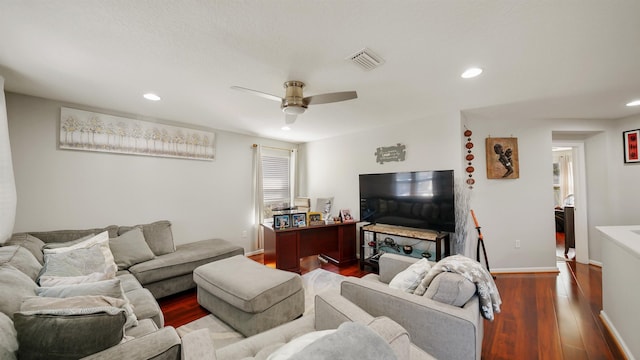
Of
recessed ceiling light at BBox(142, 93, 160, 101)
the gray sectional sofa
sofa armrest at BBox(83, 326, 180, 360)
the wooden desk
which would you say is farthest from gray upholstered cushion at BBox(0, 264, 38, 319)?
the wooden desk

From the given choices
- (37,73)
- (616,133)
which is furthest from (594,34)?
(37,73)

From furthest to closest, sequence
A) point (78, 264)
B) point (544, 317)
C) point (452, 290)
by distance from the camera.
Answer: point (544, 317) → point (78, 264) → point (452, 290)

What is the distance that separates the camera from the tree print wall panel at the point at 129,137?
2840 millimetres

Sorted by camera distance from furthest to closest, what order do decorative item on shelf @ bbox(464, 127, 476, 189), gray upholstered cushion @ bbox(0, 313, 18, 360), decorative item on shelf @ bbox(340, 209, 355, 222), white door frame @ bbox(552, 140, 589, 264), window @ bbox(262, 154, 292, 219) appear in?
window @ bbox(262, 154, 292, 219) < decorative item on shelf @ bbox(340, 209, 355, 222) < white door frame @ bbox(552, 140, 589, 264) < decorative item on shelf @ bbox(464, 127, 476, 189) < gray upholstered cushion @ bbox(0, 313, 18, 360)

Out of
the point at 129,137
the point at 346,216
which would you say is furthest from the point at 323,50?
the point at 129,137

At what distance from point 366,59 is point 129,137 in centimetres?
332

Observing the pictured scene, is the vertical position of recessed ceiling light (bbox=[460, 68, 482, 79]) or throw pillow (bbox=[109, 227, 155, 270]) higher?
recessed ceiling light (bbox=[460, 68, 482, 79])

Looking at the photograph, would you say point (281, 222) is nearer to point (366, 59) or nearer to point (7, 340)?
point (366, 59)

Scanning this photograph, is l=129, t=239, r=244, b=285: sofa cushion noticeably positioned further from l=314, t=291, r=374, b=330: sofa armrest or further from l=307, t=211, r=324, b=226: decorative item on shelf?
l=314, t=291, r=374, b=330: sofa armrest

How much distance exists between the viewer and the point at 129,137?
3223mm

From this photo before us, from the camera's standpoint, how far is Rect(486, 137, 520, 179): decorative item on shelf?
3488mm

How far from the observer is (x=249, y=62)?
1869 millimetres

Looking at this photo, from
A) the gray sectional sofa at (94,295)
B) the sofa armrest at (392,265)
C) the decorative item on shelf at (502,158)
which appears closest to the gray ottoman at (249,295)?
the gray sectional sofa at (94,295)

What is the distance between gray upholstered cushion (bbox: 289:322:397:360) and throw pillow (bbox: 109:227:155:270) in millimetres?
2828
